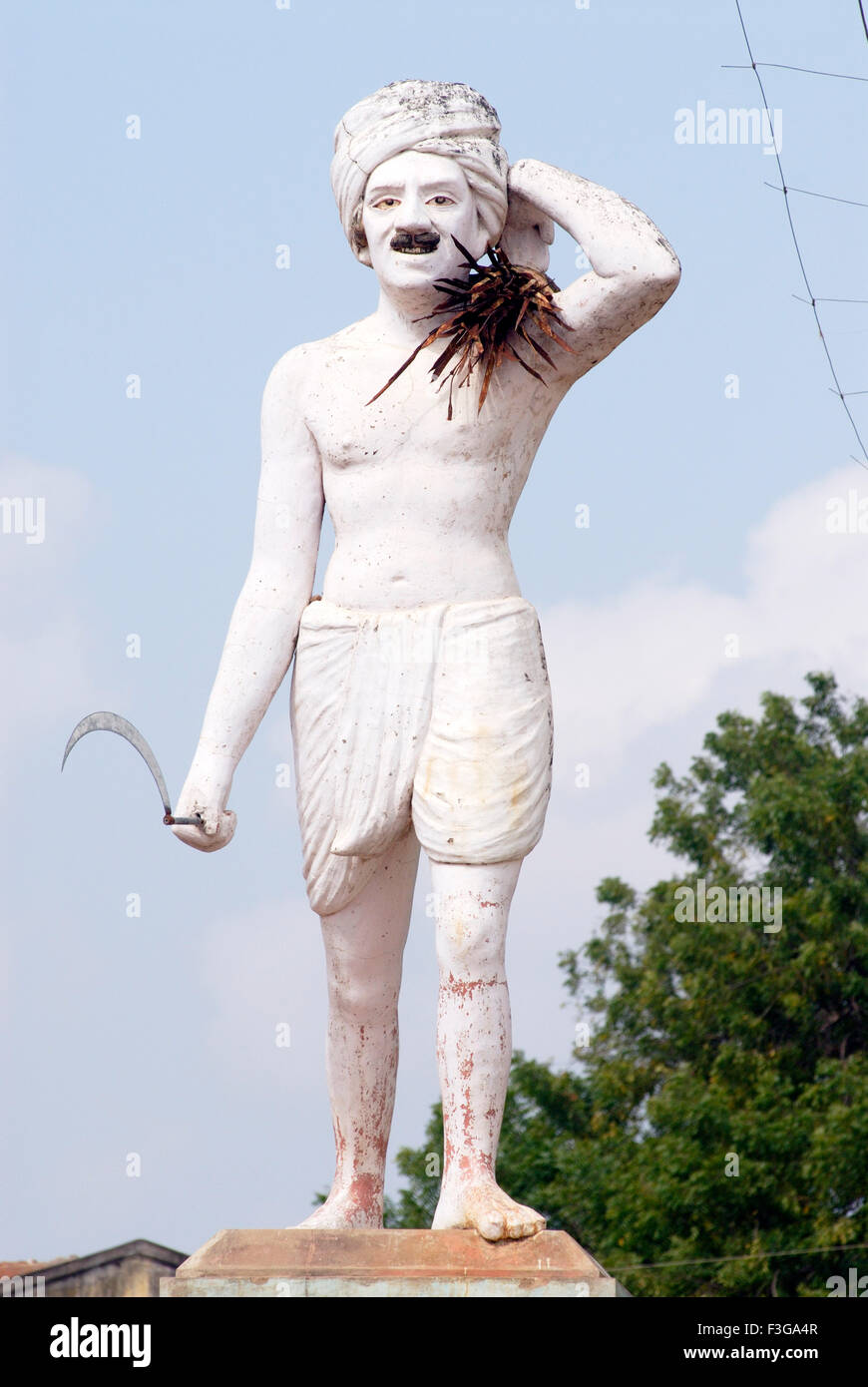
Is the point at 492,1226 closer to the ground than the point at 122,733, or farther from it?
closer to the ground

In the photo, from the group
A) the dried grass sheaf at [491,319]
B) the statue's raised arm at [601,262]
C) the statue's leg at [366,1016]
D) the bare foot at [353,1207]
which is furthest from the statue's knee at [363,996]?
the statue's raised arm at [601,262]

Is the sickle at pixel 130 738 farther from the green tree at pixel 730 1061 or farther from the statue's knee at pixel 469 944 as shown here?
the green tree at pixel 730 1061

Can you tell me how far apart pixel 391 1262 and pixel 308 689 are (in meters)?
1.96

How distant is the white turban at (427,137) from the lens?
25.9 feet

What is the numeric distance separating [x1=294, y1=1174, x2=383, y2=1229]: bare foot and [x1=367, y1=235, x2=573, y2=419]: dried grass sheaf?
266 centimetres

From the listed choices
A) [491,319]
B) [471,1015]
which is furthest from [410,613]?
[471,1015]

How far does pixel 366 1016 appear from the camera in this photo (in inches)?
320

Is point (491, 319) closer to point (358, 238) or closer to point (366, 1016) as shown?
point (358, 238)

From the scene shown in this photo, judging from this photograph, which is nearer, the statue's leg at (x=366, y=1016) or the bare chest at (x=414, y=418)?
the bare chest at (x=414, y=418)

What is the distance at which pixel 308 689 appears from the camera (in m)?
8.00

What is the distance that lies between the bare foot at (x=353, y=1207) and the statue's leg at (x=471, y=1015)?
52 centimetres

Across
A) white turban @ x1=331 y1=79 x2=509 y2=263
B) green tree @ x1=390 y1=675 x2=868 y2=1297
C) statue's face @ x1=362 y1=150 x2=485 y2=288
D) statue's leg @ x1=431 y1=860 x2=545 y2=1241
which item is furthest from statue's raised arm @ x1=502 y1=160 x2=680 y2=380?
green tree @ x1=390 y1=675 x2=868 y2=1297

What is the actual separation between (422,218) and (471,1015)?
2.67 metres
